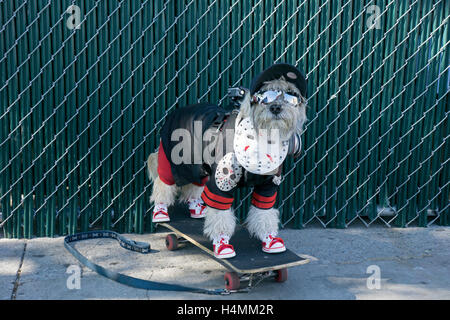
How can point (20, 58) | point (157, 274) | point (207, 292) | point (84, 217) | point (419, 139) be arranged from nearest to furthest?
point (207, 292) < point (157, 274) < point (20, 58) < point (84, 217) < point (419, 139)

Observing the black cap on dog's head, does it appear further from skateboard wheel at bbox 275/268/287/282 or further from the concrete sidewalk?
the concrete sidewalk

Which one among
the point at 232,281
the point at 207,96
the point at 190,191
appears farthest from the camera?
the point at 207,96

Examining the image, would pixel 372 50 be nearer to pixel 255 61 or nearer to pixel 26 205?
pixel 255 61

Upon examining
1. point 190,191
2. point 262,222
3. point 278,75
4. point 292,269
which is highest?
point 278,75

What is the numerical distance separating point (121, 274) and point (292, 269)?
1228 millimetres

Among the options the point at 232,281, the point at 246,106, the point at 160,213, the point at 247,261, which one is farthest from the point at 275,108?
the point at 160,213

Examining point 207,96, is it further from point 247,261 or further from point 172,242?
point 247,261

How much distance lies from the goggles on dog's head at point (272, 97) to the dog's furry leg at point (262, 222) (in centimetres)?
83

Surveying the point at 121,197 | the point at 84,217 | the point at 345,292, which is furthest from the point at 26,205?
the point at 345,292

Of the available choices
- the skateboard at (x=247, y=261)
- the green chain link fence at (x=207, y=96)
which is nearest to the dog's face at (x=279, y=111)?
the skateboard at (x=247, y=261)

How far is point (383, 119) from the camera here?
464 cm

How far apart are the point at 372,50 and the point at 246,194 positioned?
5.47ft

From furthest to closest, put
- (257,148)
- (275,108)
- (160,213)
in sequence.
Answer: (160,213) → (257,148) → (275,108)

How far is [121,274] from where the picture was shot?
3523 millimetres
